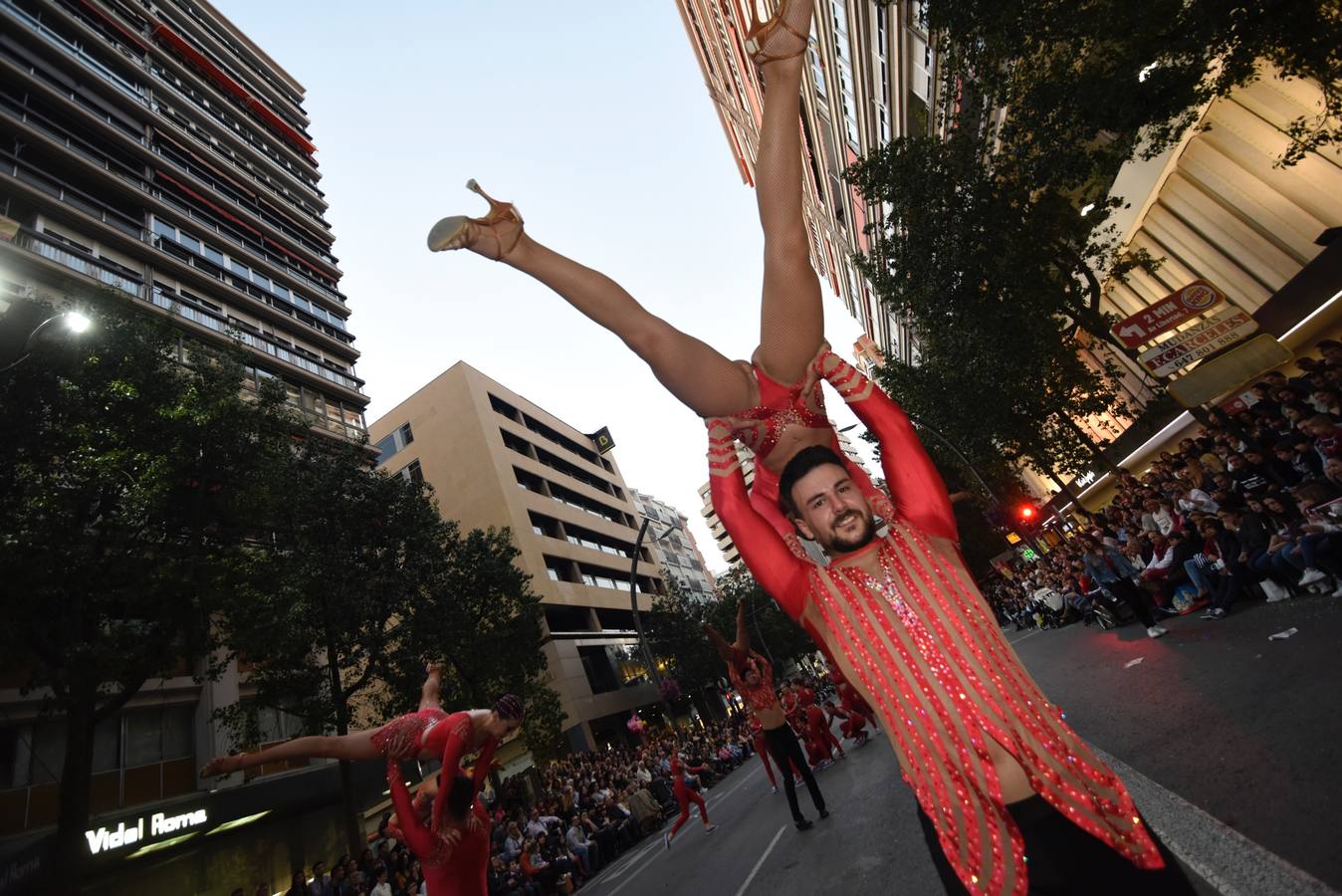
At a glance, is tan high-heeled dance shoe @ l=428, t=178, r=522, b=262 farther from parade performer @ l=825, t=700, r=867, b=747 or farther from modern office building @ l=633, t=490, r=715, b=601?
modern office building @ l=633, t=490, r=715, b=601

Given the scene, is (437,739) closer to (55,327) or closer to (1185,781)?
(1185,781)

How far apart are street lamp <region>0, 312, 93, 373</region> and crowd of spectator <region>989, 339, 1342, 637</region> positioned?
49.4 ft

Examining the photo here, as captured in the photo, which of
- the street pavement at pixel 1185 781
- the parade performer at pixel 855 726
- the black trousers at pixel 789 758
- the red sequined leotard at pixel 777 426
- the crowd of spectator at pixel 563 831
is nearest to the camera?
the red sequined leotard at pixel 777 426

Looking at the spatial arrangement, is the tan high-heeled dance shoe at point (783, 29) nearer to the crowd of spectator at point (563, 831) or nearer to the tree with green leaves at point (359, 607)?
the crowd of spectator at point (563, 831)

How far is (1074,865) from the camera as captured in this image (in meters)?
1.57

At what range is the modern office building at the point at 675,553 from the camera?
204 ft

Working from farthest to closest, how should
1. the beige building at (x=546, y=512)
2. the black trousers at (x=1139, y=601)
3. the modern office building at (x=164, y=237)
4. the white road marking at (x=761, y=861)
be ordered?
the beige building at (x=546, y=512) → the modern office building at (x=164, y=237) → the black trousers at (x=1139, y=601) → the white road marking at (x=761, y=861)

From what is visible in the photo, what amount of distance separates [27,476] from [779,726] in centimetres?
1187

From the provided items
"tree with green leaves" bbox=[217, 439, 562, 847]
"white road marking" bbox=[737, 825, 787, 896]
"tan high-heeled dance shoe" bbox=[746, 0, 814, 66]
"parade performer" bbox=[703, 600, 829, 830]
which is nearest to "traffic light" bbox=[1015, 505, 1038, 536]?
"tree with green leaves" bbox=[217, 439, 562, 847]

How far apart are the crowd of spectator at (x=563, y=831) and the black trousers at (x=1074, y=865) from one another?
9.73 metres

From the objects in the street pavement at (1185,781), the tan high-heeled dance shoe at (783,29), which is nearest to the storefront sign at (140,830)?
the street pavement at (1185,781)

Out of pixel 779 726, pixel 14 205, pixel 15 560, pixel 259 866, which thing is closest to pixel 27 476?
pixel 15 560

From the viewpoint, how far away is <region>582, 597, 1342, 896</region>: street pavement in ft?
9.03

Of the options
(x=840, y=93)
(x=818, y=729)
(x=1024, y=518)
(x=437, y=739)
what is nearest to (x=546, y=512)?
(x=1024, y=518)
